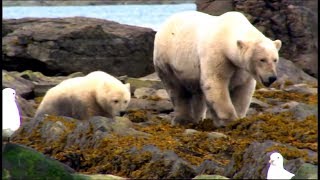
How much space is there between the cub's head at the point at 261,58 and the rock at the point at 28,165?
375 cm

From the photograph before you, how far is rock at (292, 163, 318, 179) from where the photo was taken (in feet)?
20.3

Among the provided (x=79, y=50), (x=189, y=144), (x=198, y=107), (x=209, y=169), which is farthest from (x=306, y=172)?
(x=79, y=50)

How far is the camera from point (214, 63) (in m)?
10.2

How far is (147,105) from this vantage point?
40.2 ft

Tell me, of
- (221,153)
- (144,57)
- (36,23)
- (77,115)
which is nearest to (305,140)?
(221,153)

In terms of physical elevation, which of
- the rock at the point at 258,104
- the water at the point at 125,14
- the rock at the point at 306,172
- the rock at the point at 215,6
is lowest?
the water at the point at 125,14

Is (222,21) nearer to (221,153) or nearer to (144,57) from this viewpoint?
(221,153)

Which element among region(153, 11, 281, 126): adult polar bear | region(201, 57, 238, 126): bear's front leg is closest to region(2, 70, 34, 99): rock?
region(153, 11, 281, 126): adult polar bear

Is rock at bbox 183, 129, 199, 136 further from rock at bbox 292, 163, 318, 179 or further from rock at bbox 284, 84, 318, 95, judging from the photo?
rock at bbox 284, 84, 318, 95

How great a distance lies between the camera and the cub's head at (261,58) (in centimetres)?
991

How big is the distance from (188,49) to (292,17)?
654 cm

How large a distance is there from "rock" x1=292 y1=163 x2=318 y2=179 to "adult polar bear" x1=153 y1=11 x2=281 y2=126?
11.7 ft

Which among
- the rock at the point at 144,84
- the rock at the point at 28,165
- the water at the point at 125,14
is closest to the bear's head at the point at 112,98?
the rock at the point at 144,84

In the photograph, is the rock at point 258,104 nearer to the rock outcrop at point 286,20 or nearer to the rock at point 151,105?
the rock at point 151,105
